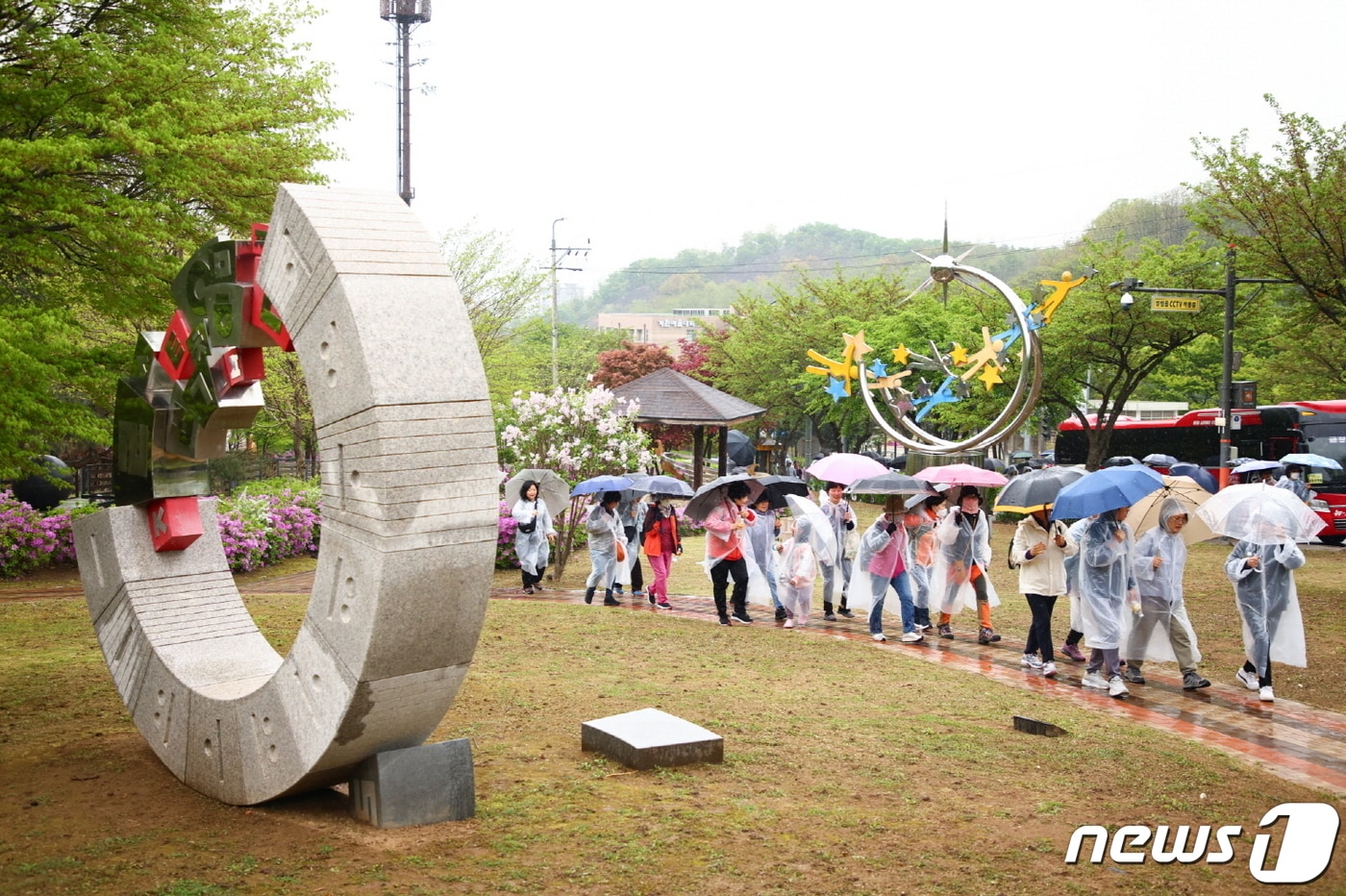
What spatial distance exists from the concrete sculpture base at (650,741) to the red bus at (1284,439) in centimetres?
1956

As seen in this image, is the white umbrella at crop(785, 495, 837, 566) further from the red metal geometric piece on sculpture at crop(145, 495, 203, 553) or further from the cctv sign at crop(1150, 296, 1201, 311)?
the cctv sign at crop(1150, 296, 1201, 311)

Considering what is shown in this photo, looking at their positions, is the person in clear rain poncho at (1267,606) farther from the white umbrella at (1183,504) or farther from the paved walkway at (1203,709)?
the white umbrella at (1183,504)

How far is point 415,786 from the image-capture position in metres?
5.55

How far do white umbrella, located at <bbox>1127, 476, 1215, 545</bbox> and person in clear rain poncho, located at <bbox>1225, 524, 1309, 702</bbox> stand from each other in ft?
1.60

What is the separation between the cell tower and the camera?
72.9 ft

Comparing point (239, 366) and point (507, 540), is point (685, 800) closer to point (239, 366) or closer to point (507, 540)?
point (239, 366)

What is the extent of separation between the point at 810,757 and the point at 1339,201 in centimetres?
1338

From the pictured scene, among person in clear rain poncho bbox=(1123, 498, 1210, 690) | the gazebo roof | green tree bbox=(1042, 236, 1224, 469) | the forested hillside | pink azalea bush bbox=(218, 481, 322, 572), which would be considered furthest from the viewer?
the forested hillside

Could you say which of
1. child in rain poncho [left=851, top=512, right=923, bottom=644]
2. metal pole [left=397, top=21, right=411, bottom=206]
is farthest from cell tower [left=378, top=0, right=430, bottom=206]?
child in rain poncho [left=851, top=512, right=923, bottom=644]

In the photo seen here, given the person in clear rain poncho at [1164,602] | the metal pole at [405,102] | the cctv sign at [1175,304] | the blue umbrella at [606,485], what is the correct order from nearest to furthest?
1. the person in clear rain poncho at [1164,602]
2. the blue umbrella at [606,485]
3. the cctv sign at [1175,304]
4. the metal pole at [405,102]

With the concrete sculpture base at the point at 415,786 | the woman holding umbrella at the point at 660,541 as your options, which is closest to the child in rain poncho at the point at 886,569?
the woman holding umbrella at the point at 660,541

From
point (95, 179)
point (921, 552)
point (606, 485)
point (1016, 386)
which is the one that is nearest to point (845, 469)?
point (921, 552)

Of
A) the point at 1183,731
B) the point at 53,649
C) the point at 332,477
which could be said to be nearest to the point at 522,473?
the point at 53,649

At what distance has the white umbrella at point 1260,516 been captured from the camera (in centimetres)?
983
